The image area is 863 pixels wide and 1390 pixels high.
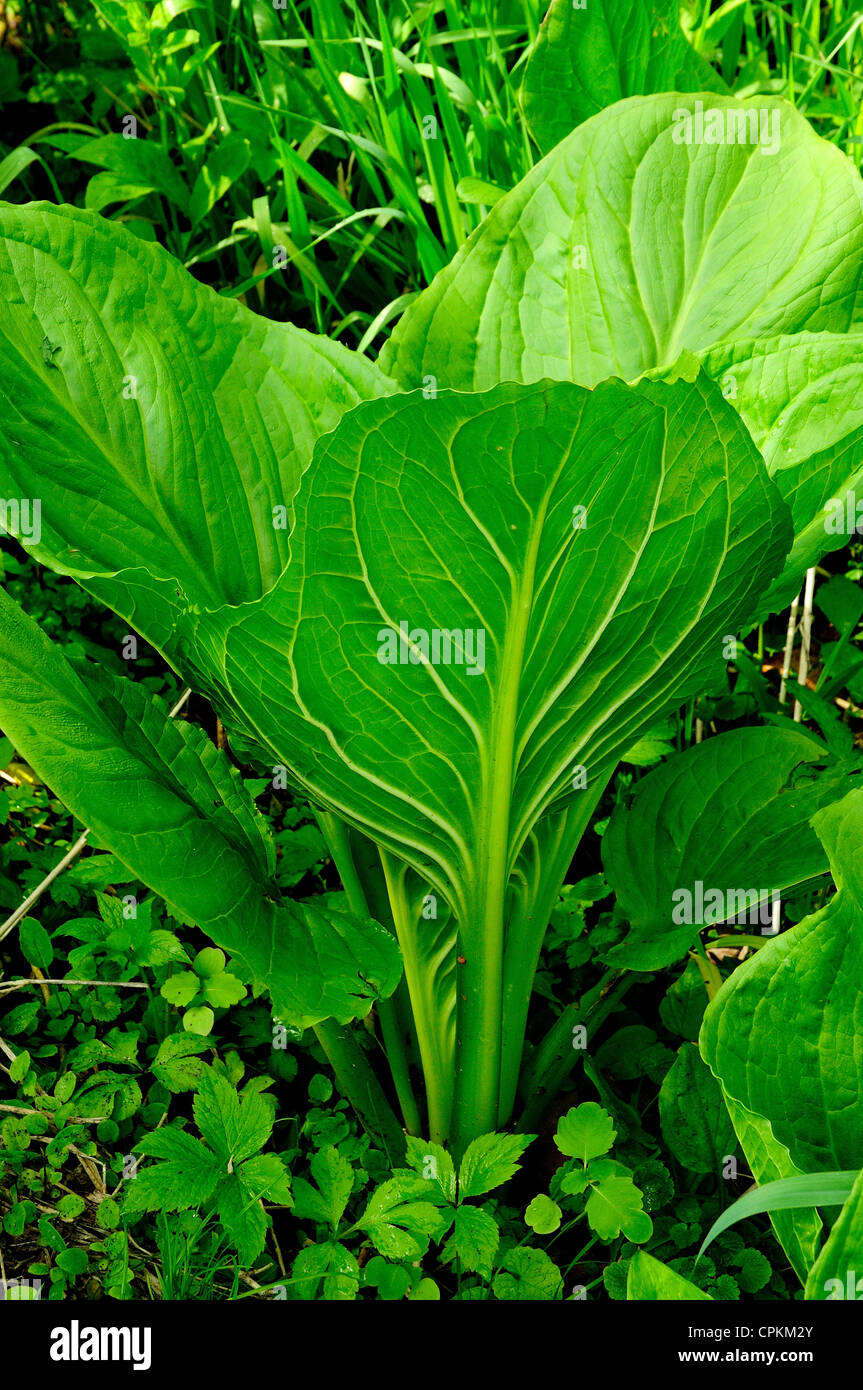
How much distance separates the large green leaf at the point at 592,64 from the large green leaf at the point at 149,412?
533mm

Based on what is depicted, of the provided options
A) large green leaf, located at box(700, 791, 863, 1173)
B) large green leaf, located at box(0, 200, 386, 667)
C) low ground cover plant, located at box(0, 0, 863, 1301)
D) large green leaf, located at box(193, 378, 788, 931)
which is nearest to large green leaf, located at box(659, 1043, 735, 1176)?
low ground cover plant, located at box(0, 0, 863, 1301)

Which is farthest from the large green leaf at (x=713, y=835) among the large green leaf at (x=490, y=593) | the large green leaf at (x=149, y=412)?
the large green leaf at (x=149, y=412)

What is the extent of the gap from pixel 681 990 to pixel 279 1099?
542 mm

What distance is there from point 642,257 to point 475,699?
1.93 feet

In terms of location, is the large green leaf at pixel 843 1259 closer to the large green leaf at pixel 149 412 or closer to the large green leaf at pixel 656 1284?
the large green leaf at pixel 656 1284

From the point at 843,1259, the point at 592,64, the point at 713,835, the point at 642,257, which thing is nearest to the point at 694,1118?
the point at 713,835

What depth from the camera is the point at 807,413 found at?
1.20m

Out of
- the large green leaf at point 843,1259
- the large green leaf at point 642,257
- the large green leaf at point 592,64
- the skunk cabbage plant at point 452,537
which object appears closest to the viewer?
the large green leaf at point 843,1259

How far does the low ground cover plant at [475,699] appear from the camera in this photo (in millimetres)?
995

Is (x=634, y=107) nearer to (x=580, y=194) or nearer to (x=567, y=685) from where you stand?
(x=580, y=194)

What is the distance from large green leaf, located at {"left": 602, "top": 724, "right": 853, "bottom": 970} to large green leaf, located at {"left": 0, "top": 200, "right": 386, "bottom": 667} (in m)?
0.55

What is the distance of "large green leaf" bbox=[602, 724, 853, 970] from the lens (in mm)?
1327

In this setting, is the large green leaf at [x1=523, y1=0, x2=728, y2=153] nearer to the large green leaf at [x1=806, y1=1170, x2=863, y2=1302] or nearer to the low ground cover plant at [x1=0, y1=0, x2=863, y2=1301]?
the low ground cover plant at [x1=0, y1=0, x2=863, y2=1301]

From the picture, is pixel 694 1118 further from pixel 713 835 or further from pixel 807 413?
pixel 807 413
